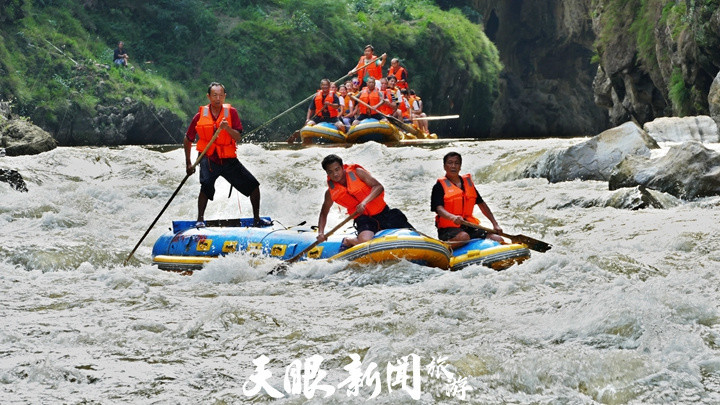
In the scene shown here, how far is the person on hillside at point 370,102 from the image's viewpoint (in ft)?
66.7

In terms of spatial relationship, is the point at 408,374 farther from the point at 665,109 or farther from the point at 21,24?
the point at 21,24

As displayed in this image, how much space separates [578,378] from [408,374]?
840mm

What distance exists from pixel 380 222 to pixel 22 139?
11.2 metres

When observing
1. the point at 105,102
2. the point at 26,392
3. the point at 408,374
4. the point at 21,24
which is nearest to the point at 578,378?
the point at 408,374

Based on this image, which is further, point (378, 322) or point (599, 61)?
point (599, 61)

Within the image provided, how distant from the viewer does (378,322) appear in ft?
18.3

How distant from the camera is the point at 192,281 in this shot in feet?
23.6

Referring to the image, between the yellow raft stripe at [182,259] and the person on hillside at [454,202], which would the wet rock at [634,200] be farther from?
the yellow raft stripe at [182,259]

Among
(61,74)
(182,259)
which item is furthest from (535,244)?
(61,74)

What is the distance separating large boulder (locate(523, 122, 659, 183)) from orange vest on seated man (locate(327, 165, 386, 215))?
5.59m

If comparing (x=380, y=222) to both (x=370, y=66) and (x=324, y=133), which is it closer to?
(x=324, y=133)

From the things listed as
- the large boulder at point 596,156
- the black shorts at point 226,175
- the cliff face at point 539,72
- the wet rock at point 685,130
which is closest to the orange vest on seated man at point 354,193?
the black shorts at point 226,175

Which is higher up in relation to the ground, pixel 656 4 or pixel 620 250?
pixel 656 4

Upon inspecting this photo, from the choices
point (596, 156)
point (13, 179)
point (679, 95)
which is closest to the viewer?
point (13, 179)
